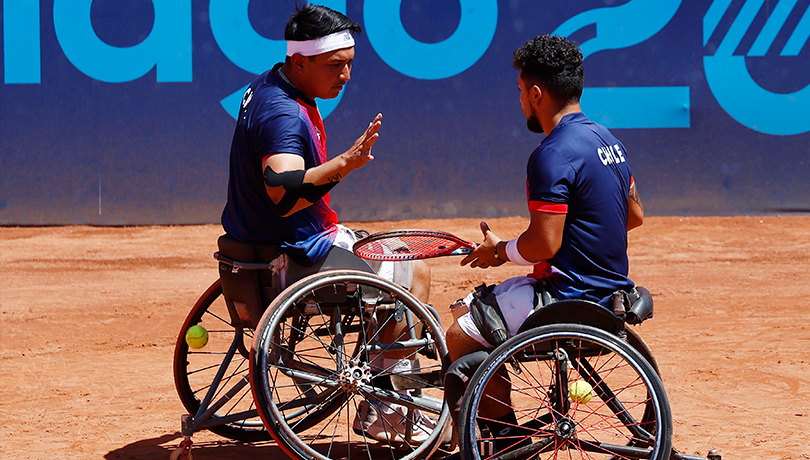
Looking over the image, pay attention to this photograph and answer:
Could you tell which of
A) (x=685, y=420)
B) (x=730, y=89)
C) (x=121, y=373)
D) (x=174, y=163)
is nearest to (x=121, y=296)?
(x=121, y=373)

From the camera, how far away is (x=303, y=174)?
3012 mm

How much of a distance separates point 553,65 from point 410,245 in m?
0.91

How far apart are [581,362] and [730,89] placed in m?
8.60

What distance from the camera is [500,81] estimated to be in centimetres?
1052

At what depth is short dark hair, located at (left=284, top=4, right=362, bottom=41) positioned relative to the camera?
331cm

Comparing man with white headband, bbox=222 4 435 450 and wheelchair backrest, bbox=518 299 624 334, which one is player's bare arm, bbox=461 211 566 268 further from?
man with white headband, bbox=222 4 435 450

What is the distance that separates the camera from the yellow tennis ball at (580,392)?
8.99 ft

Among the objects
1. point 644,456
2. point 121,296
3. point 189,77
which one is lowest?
point 121,296

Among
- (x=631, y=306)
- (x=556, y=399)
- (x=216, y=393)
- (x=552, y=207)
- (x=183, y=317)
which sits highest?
(x=552, y=207)

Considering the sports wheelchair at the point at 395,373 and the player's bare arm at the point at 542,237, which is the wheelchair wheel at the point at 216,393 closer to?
the sports wheelchair at the point at 395,373

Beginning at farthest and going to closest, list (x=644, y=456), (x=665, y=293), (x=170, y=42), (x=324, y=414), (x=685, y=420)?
(x=170, y=42)
(x=665, y=293)
(x=685, y=420)
(x=324, y=414)
(x=644, y=456)

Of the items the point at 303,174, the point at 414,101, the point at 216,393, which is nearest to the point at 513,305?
the point at 303,174

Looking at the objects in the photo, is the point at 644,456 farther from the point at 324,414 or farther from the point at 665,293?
the point at 665,293

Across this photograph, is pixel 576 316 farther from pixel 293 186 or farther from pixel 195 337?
pixel 195 337
